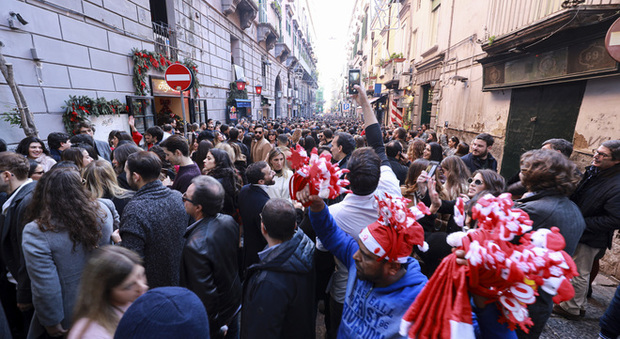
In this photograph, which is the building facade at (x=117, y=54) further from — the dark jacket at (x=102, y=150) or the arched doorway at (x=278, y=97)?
the arched doorway at (x=278, y=97)

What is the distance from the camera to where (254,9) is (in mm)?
15633

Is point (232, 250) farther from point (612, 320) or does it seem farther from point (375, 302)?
point (612, 320)

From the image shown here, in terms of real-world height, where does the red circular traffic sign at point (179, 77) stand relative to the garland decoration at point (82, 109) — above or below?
above

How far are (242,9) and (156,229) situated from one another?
56.8ft

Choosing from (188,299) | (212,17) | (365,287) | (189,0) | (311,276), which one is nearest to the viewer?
(188,299)

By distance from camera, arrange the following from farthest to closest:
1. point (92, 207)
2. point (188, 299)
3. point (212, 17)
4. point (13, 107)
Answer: point (212, 17), point (13, 107), point (92, 207), point (188, 299)

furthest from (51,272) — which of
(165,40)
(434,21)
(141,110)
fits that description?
(434,21)

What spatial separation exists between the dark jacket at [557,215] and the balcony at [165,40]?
1017 centimetres

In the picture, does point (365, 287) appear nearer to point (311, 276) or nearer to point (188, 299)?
point (311, 276)

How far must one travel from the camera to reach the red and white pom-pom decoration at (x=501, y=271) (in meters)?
0.86

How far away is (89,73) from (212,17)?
814 cm

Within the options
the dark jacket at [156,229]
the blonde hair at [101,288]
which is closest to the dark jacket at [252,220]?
the dark jacket at [156,229]

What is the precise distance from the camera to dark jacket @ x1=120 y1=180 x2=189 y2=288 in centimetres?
199

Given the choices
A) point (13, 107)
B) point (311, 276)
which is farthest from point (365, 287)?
point (13, 107)
